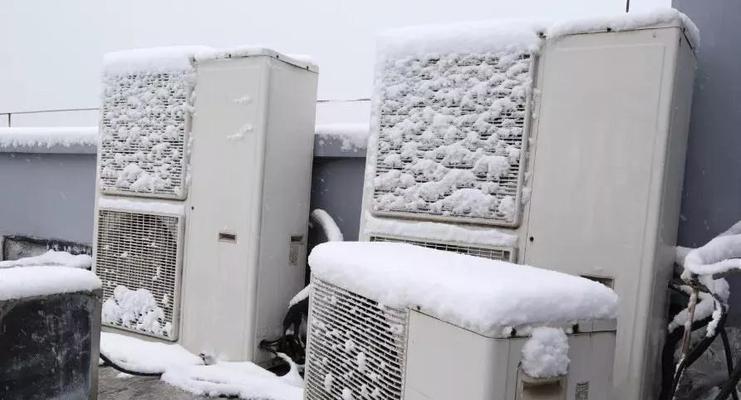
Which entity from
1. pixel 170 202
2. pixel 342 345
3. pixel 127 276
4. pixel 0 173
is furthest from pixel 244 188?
pixel 0 173

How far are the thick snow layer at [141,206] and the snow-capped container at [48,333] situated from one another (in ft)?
3.35

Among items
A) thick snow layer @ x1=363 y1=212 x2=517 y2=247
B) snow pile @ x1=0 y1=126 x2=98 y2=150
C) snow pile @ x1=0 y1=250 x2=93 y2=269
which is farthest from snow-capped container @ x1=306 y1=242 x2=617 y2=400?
snow pile @ x1=0 y1=126 x2=98 y2=150

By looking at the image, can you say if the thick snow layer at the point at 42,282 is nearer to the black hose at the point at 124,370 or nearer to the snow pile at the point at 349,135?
the black hose at the point at 124,370

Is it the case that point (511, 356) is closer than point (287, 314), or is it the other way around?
point (511, 356)

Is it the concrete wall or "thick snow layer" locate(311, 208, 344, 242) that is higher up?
the concrete wall

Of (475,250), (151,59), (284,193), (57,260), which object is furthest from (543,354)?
(57,260)

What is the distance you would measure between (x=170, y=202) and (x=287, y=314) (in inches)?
37.8

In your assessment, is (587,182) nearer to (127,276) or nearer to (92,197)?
(127,276)

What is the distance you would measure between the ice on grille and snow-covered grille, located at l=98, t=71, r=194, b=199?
1.27m

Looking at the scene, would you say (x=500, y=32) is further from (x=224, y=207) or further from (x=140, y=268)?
(x=140, y=268)

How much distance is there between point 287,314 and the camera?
2875mm

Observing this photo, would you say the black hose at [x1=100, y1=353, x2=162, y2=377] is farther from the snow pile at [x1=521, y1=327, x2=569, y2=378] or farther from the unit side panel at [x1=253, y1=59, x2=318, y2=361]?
the snow pile at [x1=521, y1=327, x2=569, y2=378]

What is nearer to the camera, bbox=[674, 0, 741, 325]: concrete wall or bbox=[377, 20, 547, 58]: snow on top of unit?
bbox=[377, 20, 547, 58]: snow on top of unit

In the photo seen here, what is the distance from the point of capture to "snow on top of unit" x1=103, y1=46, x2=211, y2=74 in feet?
9.81
